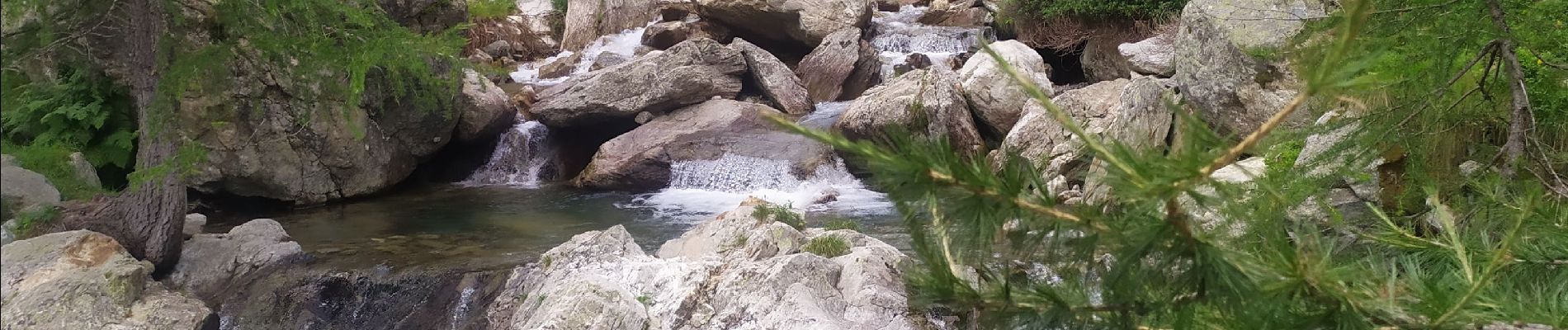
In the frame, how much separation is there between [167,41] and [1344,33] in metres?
7.92

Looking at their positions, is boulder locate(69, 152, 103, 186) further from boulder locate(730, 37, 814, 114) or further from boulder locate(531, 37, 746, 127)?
boulder locate(730, 37, 814, 114)

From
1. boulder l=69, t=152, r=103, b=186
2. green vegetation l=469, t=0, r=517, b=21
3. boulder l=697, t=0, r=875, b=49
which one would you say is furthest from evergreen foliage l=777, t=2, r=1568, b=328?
green vegetation l=469, t=0, r=517, b=21

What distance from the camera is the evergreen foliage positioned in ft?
5.14

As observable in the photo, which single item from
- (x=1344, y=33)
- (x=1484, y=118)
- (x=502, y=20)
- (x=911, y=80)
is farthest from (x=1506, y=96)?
(x=502, y=20)

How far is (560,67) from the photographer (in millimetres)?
21312

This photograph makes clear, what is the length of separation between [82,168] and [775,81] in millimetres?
10974

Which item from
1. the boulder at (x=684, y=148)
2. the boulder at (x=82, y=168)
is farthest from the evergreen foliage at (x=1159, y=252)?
the boulder at (x=684, y=148)

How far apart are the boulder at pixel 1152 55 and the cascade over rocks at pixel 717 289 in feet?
25.1

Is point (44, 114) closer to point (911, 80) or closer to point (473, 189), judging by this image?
point (473, 189)

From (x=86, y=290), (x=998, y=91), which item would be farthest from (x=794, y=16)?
(x=86, y=290)

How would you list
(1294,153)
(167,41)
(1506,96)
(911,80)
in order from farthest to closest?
1. (911,80)
2. (167,41)
3. (1294,153)
4. (1506,96)

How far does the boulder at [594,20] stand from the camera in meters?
24.1

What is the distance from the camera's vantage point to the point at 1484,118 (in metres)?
4.34

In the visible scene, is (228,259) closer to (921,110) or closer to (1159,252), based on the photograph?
(1159,252)
